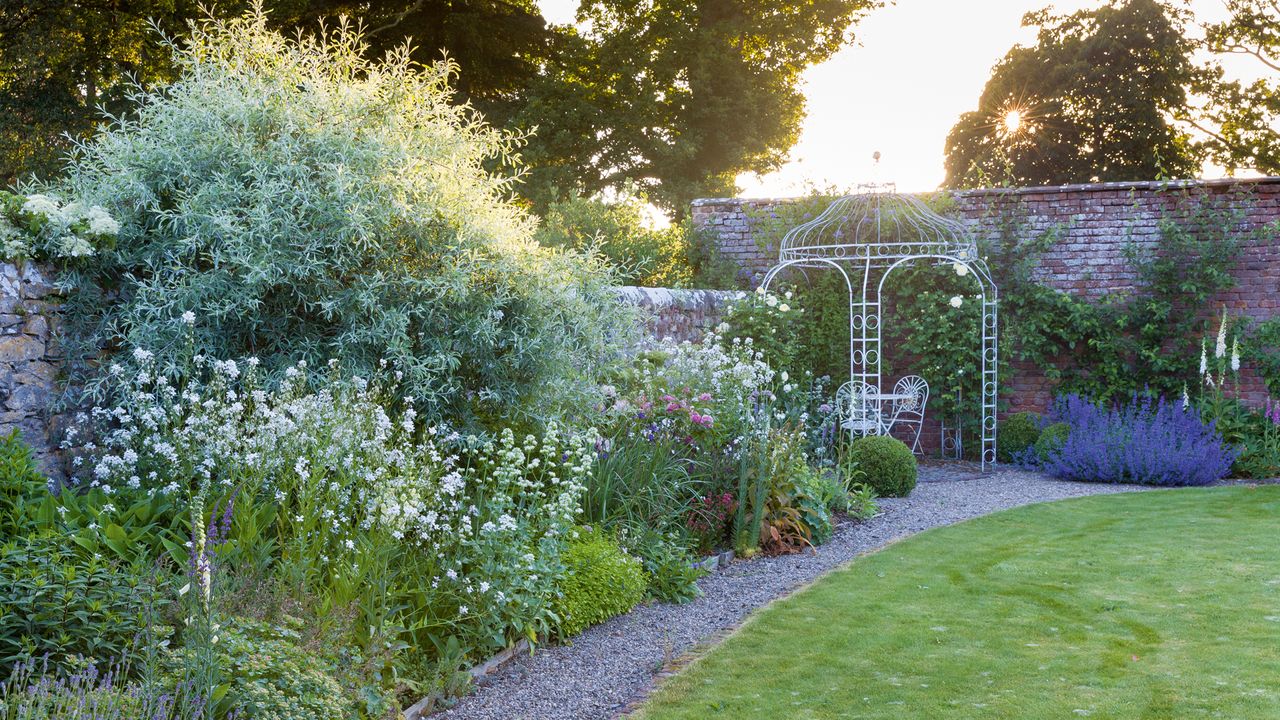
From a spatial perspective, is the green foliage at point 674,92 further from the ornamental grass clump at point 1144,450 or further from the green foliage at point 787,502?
the green foliage at point 787,502

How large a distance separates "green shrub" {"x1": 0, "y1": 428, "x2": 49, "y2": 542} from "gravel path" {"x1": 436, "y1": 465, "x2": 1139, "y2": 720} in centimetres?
161

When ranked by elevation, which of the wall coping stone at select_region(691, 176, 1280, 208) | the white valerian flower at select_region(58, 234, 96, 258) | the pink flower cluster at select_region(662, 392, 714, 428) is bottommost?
the pink flower cluster at select_region(662, 392, 714, 428)

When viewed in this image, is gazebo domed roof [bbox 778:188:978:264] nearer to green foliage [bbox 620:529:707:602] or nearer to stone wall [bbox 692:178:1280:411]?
stone wall [bbox 692:178:1280:411]

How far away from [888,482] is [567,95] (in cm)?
1127

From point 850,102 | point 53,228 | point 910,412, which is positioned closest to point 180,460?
point 53,228

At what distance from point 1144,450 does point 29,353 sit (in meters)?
8.75

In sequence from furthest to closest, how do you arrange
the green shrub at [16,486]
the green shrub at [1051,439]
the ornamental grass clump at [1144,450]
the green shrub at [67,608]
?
the green shrub at [1051,439], the ornamental grass clump at [1144,450], the green shrub at [16,486], the green shrub at [67,608]

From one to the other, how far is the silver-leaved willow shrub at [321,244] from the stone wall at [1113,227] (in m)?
7.13

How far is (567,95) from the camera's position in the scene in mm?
17781

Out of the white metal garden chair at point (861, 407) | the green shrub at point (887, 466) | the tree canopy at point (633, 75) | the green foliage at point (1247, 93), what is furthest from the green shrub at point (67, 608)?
the green foliage at point (1247, 93)

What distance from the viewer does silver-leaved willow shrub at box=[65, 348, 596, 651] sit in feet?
11.9

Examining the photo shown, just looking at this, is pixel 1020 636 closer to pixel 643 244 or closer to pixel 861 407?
pixel 861 407

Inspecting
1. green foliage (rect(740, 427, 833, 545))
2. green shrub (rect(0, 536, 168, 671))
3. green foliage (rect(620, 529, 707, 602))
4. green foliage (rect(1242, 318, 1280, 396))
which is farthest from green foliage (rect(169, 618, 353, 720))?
green foliage (rect(1242, 318, 1280, 396))

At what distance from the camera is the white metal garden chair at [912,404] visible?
11.0m
